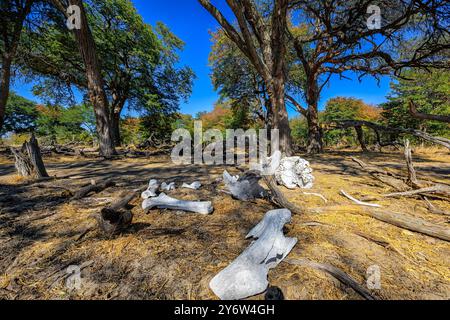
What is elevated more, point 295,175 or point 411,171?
point 411,171

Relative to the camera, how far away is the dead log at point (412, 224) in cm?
141

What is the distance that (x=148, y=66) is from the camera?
41.1 ft

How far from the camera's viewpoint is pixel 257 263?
1114mm

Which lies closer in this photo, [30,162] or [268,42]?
[30,162]

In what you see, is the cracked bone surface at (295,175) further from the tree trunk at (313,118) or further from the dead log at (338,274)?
the tree trunk at (313,118)

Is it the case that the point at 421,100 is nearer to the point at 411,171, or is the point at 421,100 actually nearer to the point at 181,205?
the point at 411,171

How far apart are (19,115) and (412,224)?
2969 centimetres

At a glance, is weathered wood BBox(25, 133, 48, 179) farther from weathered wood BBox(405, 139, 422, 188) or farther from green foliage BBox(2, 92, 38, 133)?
green foliage BBox(2, 92, 38, 133)

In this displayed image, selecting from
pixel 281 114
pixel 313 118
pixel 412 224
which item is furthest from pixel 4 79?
pixel 313 118

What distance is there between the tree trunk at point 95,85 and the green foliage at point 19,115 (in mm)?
20441

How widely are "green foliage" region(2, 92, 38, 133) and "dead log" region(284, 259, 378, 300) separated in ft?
93.2

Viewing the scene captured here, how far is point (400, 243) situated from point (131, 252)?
6.38 ft
